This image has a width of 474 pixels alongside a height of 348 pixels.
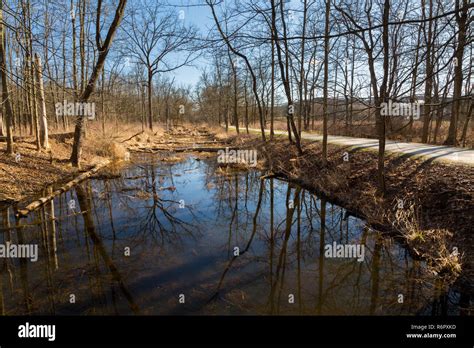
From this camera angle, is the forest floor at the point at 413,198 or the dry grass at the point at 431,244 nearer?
the dry grass at the point at 431,244

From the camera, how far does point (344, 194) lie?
9.14 meters

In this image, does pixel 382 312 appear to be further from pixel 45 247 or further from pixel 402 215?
pixel 45 247

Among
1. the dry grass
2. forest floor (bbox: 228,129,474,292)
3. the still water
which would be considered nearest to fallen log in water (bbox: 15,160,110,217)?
the still water

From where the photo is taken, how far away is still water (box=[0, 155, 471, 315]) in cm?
429

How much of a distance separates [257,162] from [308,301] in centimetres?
1136

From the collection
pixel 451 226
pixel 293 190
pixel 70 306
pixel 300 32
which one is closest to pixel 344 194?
pixel 293 190

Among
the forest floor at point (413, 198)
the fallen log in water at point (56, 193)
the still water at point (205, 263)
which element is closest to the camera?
the still water at point (205, 263)

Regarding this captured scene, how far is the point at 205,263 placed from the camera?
561 centimetres

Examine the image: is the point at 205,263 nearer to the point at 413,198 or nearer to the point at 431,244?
the point at 431,244

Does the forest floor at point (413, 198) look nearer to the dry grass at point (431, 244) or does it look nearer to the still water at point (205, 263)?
the dry grass at point (431, 244)

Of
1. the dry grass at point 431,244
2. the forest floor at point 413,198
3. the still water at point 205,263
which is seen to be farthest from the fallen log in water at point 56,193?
the dry grass at point 431,244

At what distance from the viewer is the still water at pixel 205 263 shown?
169 inches

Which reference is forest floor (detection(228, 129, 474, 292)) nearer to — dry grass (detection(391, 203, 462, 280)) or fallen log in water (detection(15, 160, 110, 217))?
dry grass (detection(391, 203, 462, 280))

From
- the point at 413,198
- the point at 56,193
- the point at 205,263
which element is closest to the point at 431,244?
the point at 413,198
